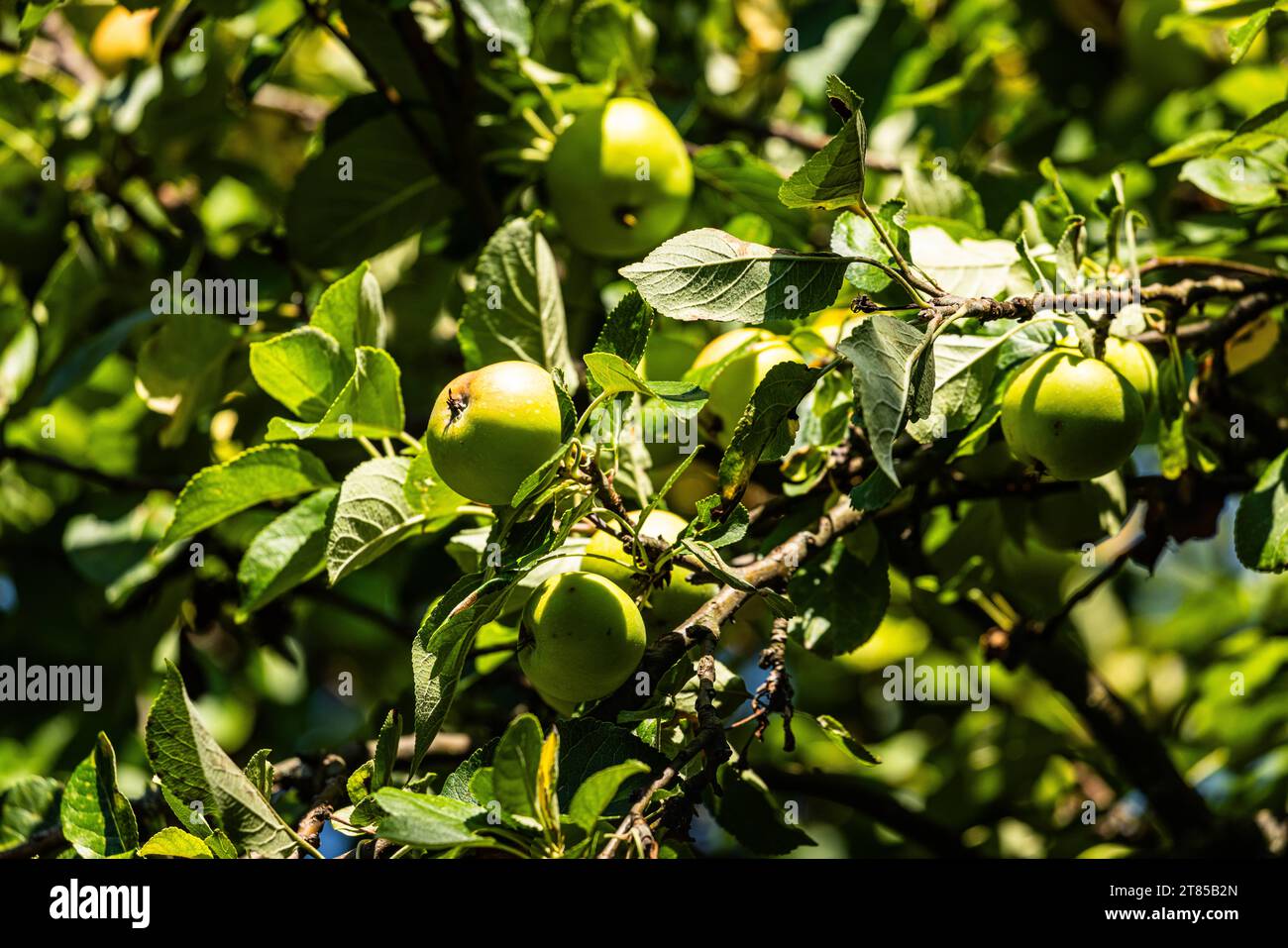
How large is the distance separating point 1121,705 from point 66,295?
82.1 inches

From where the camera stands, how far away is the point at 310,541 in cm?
147

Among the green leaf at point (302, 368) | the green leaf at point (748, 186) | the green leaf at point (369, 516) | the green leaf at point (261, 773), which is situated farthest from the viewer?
the green leaf at point (748, 186)

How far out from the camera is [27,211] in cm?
219

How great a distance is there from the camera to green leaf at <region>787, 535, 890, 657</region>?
1442 millimetres

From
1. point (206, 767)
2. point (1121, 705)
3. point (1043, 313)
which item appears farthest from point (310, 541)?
point (1121, 705)

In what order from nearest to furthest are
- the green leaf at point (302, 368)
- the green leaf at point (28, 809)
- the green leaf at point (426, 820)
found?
the green leaf at point (426, 820) < the green leaf at point (302, 368) < the green leaf at point (28, 809)

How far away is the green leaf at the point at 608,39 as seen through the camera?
1.86 m

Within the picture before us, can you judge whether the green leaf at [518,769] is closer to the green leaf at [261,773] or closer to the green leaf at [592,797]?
the green leaf at [592,797]

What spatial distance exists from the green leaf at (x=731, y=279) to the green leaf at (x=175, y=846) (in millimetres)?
659

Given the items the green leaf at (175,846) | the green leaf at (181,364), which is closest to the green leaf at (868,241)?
the green leaf at (175,846)

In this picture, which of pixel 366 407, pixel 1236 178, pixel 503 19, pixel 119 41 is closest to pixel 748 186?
pixel 503 19

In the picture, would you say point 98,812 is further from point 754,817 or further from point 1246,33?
point 1246,33

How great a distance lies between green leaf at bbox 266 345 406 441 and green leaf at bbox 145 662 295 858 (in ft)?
1.13
